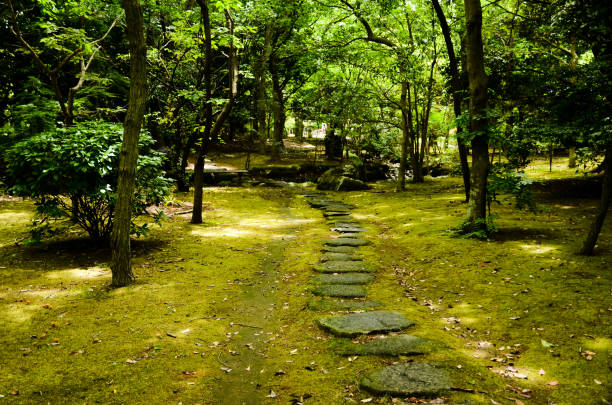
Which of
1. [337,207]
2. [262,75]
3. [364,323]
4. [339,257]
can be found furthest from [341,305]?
[262,75]

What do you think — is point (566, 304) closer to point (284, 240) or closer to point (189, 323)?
point (189, 323)

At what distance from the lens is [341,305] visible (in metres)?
4.95

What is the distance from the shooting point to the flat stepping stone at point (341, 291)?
5336mm

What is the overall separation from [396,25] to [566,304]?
47.9ft

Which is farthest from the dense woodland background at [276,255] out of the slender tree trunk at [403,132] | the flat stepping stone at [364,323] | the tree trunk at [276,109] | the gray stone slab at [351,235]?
the tree trunk at [276,109]

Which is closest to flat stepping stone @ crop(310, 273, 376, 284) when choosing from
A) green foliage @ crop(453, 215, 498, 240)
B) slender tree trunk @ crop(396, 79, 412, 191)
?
green foliage @ crop(453, 215, 498, 240)

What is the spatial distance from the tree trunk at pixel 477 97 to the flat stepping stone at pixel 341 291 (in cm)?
365

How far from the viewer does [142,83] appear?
5.39 meters

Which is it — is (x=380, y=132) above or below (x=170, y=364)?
above

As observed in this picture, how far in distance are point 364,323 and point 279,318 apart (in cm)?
129

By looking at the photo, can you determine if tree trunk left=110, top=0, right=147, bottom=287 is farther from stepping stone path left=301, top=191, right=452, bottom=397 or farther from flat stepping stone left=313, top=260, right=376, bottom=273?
flat stepping stone left=313, top=260, right=376, bottom=273

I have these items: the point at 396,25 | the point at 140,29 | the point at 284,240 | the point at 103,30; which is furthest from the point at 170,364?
the point at 103,30

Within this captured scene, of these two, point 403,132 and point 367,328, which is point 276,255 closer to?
point 367,328

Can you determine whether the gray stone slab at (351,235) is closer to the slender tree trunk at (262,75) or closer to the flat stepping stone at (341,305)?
the flat stepping stone at (341,305)
